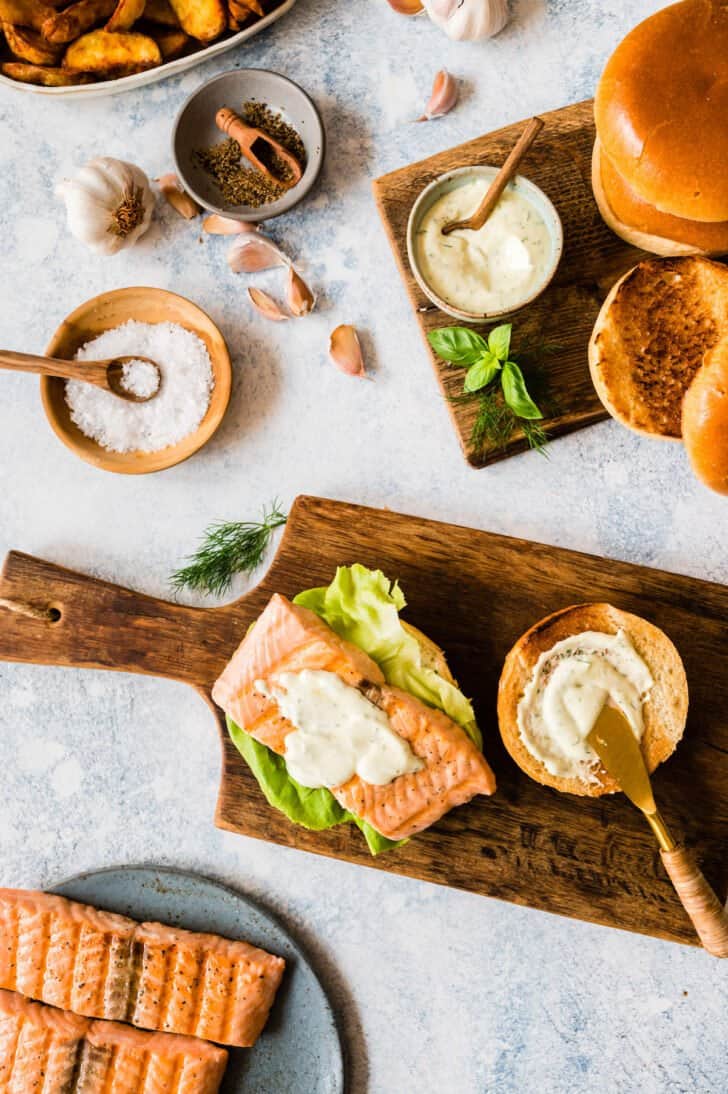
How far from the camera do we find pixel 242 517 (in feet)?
11.0

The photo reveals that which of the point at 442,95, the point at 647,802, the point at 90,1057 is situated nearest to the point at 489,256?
the point at 442,95

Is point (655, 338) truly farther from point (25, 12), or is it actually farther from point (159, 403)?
point (25, 12)

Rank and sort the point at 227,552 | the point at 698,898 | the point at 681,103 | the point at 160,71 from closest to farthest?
the point at 681,103 → the point at 698,898 → the point at 160,71 → the point at 227,552

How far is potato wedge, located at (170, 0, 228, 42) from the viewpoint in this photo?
122 inches

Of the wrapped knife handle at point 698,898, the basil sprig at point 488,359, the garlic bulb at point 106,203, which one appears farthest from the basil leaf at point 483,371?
the wrapped knife handle at point 698,898

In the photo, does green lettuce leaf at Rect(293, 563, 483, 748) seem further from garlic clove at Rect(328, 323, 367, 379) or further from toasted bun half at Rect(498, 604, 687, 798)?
garlic clove at Rect(328, 323, 367, 379)

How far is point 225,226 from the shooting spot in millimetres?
3328

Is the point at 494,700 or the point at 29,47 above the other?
the point at 29,47

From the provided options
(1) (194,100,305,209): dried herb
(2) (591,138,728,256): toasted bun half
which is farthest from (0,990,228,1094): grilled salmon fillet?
(2) (591,138,728,256): toasted bun half

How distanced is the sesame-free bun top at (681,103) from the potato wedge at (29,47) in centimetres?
186

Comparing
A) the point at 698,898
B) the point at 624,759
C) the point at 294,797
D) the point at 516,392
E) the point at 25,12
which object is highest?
the point at 25,12

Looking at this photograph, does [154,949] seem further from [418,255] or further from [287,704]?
[418,255]

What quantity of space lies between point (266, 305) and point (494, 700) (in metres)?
1.59

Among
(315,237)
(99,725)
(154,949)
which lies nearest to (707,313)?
(315,237)
